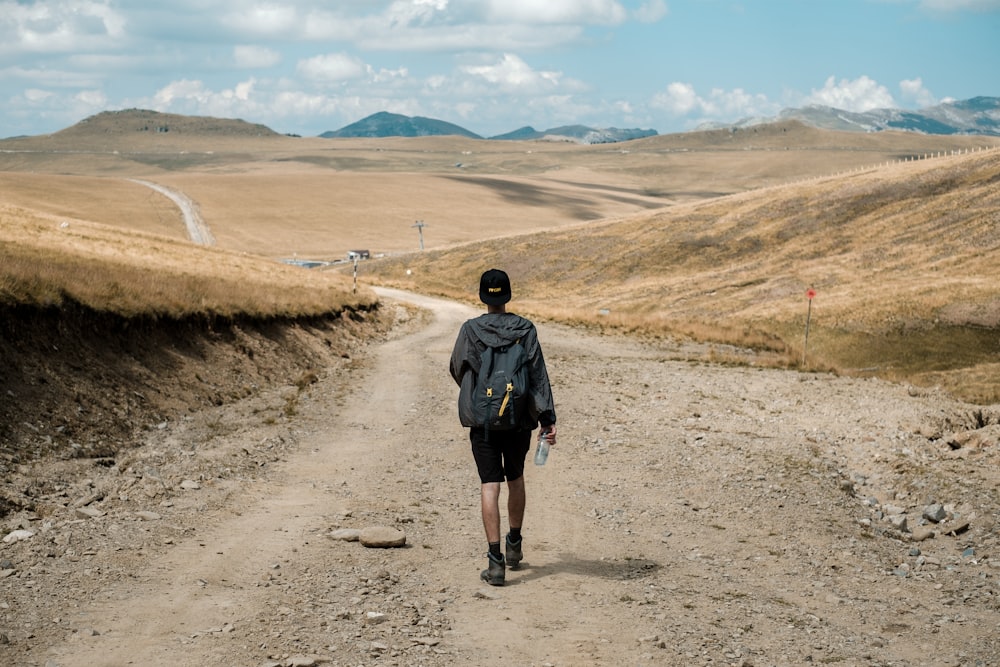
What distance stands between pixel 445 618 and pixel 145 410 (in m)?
10.6

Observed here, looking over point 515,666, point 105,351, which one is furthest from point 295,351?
point 515,666

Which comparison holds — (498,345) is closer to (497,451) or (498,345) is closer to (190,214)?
(497,451)

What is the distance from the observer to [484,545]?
10.1 metres

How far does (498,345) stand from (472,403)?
1.90 feet

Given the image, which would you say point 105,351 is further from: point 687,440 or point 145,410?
point 687,440

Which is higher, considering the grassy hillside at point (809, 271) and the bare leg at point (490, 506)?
the bare leg at point (490, 506)

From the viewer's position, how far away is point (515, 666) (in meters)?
6.82

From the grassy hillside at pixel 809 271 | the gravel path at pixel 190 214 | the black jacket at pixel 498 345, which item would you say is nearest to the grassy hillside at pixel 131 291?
the black jacket at pixel 498 345

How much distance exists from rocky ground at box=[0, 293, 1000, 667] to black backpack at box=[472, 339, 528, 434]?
1532mm

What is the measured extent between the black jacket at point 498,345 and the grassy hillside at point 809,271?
2489 centimetres

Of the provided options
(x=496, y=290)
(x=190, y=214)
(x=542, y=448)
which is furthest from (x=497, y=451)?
(x=190, y=214)

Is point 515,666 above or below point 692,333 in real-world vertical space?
above

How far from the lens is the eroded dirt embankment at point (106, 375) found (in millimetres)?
Result: 13516

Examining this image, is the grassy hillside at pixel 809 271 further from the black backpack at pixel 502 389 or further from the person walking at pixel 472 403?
the black backpack at pixel 502 389
